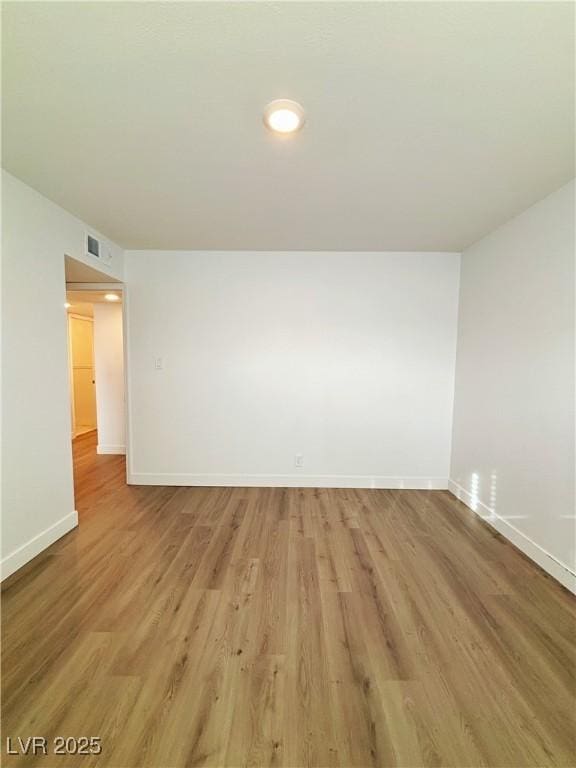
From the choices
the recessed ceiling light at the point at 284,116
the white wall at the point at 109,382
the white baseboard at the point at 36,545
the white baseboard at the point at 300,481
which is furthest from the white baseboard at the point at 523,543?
the white wall at the point at 109,382

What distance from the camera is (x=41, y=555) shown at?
83.2 inches

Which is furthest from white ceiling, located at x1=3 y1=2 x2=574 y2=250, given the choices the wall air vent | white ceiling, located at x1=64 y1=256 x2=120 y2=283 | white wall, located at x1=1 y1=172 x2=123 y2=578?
white ceiling, located at x1=64 y1=256 x2=120 y2=283

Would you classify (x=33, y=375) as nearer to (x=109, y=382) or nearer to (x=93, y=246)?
(x=93, y=246)

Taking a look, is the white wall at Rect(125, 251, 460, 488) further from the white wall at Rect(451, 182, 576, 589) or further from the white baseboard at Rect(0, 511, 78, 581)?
the white baseboard at Rect(0, 511, 78, 581)

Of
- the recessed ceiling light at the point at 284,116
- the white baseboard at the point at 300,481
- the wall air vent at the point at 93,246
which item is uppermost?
the recessed ceiling light at the point at 284,116

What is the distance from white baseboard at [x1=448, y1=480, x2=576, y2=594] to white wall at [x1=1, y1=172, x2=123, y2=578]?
346 cm

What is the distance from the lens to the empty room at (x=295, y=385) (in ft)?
3.54

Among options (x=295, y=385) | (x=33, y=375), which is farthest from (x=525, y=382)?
(x=33, y=375)

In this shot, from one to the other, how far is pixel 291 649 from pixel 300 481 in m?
1.91

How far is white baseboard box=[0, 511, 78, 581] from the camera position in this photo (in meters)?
1.89

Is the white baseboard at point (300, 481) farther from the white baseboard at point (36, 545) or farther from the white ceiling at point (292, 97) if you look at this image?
the white ceiling at point (292, 97)

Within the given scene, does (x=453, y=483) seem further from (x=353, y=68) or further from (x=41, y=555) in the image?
(x=41, y=555)

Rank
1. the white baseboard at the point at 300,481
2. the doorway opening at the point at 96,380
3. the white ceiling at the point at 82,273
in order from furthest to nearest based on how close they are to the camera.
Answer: the white baseboard at the point at 300,481, the doorway opening at the point at 96,380, the white ceiling at the point at 82,273

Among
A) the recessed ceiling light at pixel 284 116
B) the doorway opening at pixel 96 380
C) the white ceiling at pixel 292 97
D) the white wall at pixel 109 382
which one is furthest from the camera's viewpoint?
the white wall at pixel 109 382
